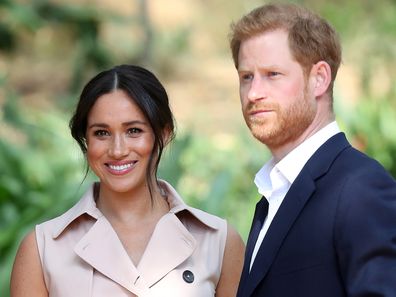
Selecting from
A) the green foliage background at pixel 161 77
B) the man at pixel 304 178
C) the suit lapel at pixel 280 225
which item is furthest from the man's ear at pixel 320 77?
the green foliage background at pixel 161 77

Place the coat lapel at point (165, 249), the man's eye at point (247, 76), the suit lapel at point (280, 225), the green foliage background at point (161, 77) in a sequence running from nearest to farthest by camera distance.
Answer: the suit lapel at point (280, 225) < the man's eye at point (247, 76) < the coat lapel at point (165, 249) < the green foliage background at point (161, 77)

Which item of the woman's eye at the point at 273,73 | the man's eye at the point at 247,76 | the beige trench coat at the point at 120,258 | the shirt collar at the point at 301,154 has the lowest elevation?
the beige trench coat at the point at 120,258

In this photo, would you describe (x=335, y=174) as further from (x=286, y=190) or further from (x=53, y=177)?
(x=53, y=177)

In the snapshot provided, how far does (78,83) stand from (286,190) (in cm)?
1067

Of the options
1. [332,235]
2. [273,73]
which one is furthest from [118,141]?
[332,235]

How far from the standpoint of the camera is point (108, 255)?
11.3 feet

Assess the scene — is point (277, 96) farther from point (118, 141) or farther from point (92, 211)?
point (92, 211)

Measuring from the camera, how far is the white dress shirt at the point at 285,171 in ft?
9.53

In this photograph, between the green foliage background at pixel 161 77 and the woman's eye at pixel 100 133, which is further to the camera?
the green foliage background at pixel 161 77

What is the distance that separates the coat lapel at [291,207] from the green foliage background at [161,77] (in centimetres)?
148

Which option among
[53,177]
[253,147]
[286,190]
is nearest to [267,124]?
[286,190]

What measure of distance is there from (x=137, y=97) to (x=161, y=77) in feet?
38.1

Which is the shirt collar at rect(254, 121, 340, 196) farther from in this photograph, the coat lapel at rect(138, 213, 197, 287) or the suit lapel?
the coat lapel at rect(138, 213, 197, 287)

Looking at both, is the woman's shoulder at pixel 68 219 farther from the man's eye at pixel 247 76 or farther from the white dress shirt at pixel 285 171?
the man's eye at pixel 247 76
